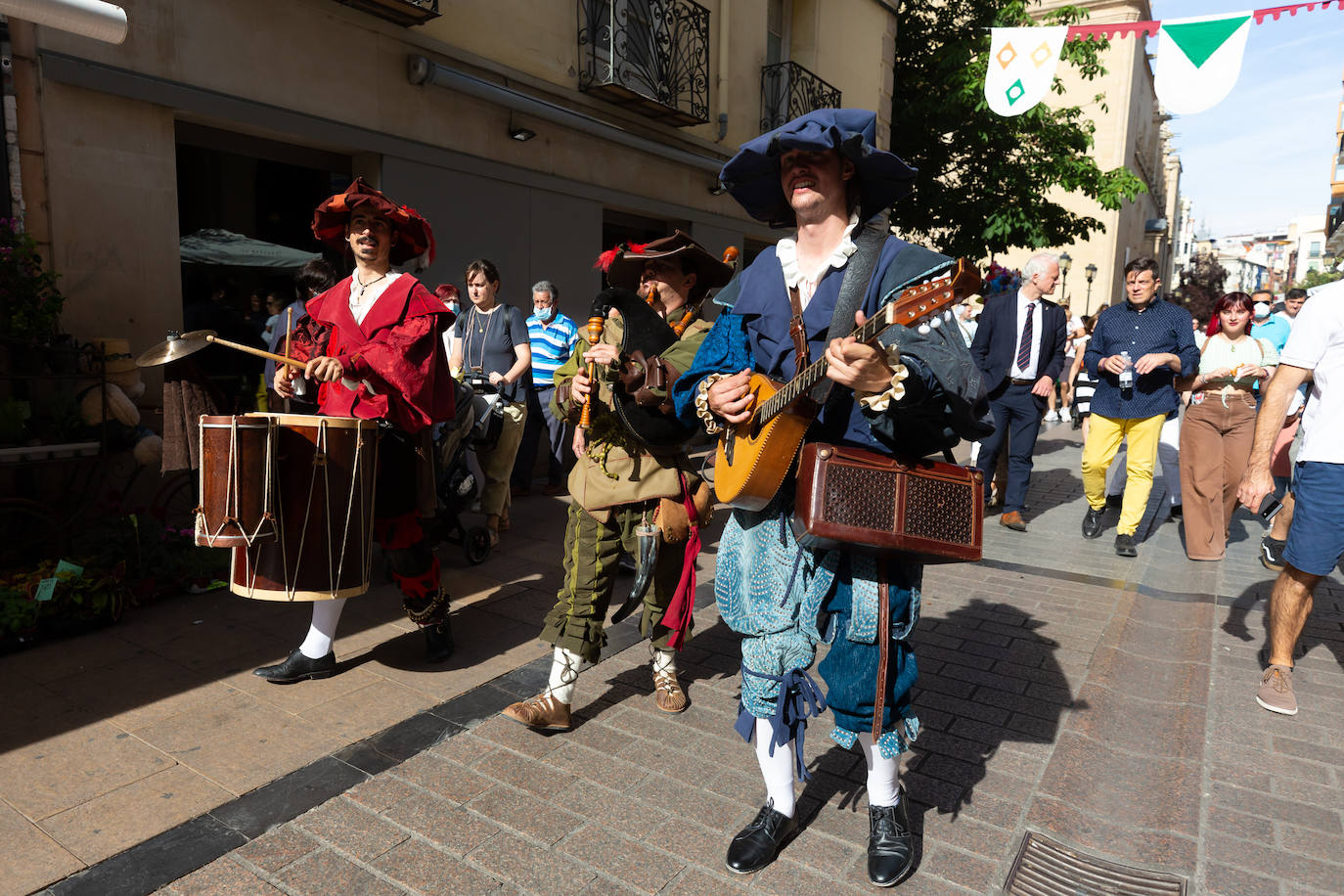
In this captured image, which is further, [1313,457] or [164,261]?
[164,261]

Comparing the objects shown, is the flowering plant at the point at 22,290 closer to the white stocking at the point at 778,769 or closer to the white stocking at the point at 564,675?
the white stocking at the point at 564,675

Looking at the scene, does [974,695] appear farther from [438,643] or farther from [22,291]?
[22,291]

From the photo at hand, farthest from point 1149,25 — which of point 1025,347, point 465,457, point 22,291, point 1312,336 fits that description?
point 22,291

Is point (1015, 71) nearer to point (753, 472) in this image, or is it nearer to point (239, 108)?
point (239, 108)

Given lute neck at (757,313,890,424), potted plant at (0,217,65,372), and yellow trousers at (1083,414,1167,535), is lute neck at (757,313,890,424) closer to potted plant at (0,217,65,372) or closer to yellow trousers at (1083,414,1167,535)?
potted plant at (0,217,65,372)

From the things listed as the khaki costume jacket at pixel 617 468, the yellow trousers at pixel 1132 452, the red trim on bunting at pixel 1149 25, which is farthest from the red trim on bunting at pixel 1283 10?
the khaki costume jacket at pixel 617 468

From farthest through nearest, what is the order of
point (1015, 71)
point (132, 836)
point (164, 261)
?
point (1015, 71)
point (164, 261)
point (132, 836)

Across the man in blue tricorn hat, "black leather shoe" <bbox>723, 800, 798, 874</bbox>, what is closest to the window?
the man in blue tricorn hat

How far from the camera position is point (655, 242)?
3.64 m

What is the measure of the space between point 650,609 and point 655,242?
158cm

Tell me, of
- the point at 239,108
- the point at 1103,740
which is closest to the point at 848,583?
the point at 1103,740

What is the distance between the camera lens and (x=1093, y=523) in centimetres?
705

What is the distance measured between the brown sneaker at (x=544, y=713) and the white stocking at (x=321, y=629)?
1004 millimetres

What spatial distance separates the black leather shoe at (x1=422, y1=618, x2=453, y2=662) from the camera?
412 cm
